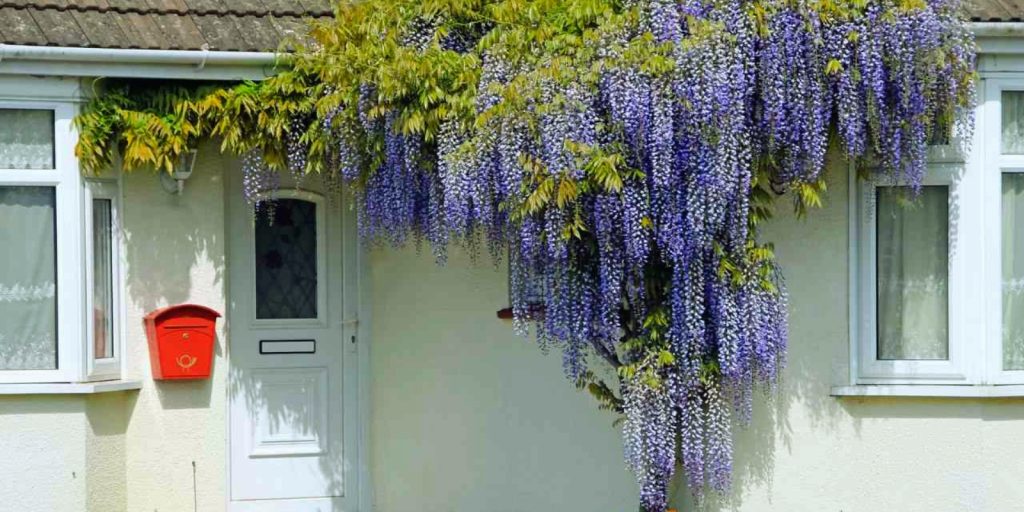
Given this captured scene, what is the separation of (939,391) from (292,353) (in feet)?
14.4

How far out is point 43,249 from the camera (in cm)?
922

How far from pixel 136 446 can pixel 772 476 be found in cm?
408

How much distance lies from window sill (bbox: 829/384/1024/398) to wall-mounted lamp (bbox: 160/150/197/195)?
14.3ft

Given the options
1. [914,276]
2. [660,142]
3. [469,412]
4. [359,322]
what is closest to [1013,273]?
[914,276]

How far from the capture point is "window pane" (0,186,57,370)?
9.17 meters

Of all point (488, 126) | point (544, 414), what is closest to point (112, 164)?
point (488, 126)

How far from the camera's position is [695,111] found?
8.45 metres

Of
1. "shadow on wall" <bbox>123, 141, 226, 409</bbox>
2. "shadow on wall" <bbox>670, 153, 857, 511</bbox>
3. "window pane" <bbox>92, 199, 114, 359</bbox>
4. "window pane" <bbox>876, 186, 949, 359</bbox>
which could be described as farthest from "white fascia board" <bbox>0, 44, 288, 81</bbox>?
"window pane" <bbox>876, 186, 949, 359</bbox>

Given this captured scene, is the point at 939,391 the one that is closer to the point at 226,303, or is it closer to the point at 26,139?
the point at 226,303

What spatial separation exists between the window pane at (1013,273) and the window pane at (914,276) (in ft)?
1.22

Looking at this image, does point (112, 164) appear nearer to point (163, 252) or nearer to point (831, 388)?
point (163, 252)

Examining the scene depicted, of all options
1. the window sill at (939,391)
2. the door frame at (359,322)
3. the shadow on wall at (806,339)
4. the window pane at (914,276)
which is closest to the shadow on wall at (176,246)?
the door frame at (359,322)

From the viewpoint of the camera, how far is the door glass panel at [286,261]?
10391 millimetres

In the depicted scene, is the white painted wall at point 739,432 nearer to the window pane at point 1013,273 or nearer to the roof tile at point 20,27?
the window pane at point 1013,273
